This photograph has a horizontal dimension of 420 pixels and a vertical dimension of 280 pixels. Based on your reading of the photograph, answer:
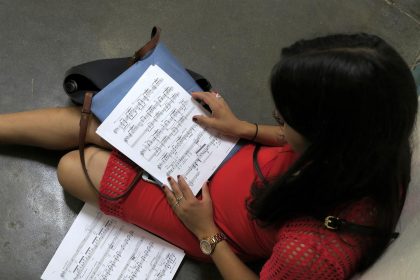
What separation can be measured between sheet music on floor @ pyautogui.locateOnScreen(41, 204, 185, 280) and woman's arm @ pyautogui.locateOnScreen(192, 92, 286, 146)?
0.33 meters

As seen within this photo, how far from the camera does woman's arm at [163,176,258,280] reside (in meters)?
0.84

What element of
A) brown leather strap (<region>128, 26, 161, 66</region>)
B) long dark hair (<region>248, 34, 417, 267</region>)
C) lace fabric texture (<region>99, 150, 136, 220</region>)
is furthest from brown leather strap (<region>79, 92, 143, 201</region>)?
long dark hair (<region>248, 34, 417, 267</region>)

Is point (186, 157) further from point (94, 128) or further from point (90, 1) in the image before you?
point (90, 1)

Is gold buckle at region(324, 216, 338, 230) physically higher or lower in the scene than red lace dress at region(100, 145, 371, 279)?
higher

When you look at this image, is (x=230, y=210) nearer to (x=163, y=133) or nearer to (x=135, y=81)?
(x=163, y=133)

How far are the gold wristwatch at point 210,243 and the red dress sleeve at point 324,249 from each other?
23 cm

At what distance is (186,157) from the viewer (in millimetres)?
940

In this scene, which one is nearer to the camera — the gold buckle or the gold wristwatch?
the gold buckle

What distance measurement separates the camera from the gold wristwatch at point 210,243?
86 cm

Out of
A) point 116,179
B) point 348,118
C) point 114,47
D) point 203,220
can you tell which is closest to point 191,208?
point 203,220

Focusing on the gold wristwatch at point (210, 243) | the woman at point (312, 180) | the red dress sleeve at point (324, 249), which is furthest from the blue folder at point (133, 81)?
the red dress sleeve at point (324, 249)

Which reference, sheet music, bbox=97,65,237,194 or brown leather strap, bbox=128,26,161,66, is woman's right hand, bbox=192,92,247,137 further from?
brown leather strap, bbox=128,26,161,66

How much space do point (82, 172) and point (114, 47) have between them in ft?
1.49

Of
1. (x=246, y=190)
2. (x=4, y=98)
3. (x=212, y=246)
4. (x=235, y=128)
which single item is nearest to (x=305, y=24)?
(x=235, y=128)
